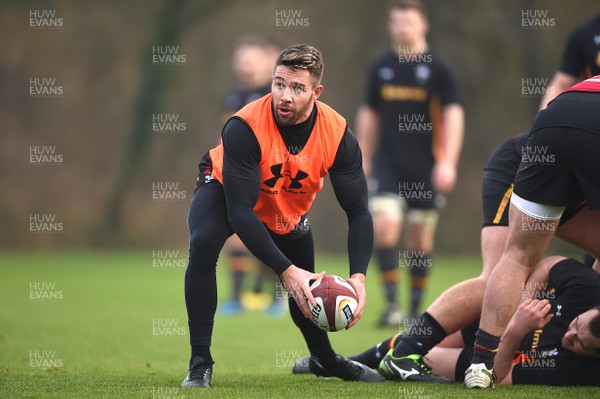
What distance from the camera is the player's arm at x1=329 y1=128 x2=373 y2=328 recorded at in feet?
15.9

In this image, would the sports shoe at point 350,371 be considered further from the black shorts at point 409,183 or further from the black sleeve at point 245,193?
the black shorts at point 409,183

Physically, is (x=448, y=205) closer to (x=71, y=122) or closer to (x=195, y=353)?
(x=71, y=122)

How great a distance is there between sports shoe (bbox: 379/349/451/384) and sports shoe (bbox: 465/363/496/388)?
311 millimetres

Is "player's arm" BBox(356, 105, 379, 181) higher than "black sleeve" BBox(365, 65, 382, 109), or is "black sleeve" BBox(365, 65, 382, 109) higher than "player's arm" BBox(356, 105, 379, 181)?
"black sleeve" BBox(365, 65, 382, 109)

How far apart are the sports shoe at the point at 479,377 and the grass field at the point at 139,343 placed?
57mm

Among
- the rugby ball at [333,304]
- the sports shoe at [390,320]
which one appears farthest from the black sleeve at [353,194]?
the sports shoe at [390,320]

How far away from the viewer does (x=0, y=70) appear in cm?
1730

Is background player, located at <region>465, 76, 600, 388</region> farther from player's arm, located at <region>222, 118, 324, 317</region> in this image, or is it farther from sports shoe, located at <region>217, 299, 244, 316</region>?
sports shoe, located at <region>217, 299, 244, 316</region>

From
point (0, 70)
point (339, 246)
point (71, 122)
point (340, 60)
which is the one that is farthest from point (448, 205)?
point (0, 70)

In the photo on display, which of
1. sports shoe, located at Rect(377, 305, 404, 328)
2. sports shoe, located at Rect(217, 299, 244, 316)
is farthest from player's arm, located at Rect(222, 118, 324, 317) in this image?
sports shoe, located at Rect(217, 299, 244, 316)

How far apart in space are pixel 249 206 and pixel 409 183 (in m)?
5.05

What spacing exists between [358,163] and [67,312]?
534cm

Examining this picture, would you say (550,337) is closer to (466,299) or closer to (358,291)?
(466,299)

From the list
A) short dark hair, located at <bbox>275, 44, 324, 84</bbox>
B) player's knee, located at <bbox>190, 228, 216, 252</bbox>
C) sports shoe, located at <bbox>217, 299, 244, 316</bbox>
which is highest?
short dark hair, located at <bbox>275, 44, 324, 84</bbox>
